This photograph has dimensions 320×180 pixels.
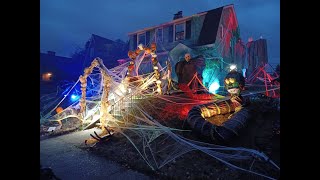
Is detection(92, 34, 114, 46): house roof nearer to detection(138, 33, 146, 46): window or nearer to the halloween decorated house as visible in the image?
detection(138, 33, 146, 46): window

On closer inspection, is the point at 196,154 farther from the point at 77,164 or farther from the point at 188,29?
the point at 188,29

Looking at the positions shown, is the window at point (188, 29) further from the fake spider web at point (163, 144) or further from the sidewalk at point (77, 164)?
the sidewalk at point (77, 164)

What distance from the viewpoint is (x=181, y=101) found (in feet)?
34.6

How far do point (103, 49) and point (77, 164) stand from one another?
29.3 meters

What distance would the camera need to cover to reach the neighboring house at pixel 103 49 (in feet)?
105

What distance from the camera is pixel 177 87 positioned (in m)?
12.9

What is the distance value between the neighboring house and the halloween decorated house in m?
11.4

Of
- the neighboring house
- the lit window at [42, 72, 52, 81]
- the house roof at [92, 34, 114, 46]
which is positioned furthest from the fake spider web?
the house roof at [92, 34, 114, 46]

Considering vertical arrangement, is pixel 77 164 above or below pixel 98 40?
below

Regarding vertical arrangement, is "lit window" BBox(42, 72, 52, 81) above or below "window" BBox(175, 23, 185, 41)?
below

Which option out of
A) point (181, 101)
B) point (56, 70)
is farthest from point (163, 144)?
point (56, 70)

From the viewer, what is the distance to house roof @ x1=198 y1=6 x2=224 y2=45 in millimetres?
18094
